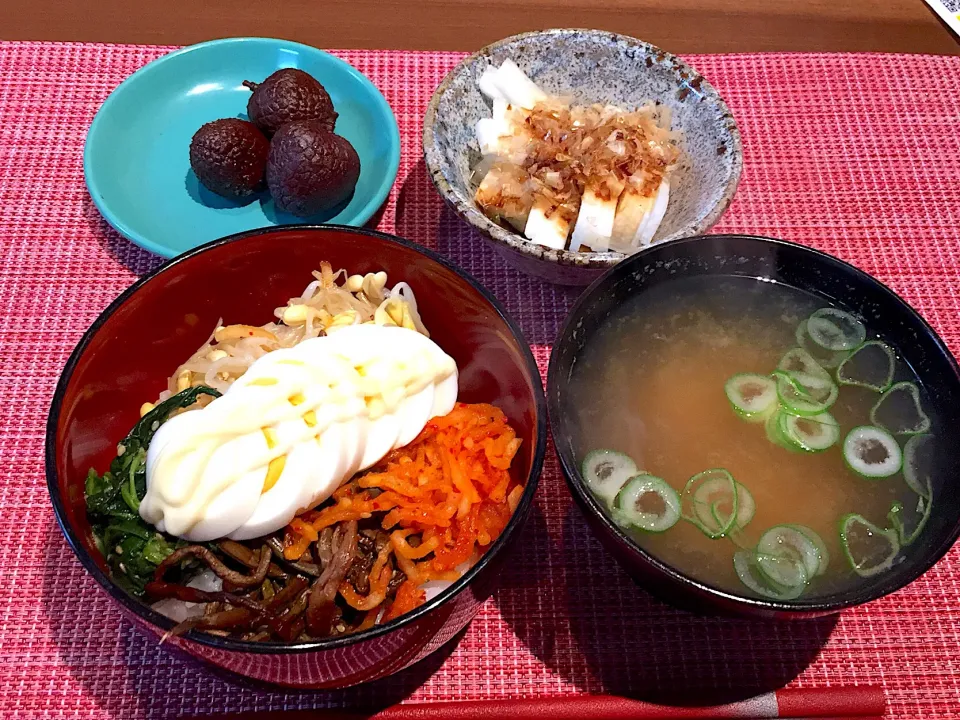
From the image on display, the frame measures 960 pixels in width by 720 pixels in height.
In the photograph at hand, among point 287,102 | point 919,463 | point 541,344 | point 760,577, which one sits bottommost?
point 541,344

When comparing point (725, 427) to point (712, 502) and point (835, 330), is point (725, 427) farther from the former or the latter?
point (835, 330)

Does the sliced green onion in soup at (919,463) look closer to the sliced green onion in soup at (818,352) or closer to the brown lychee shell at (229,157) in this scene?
the sliced green onion in soup at (818,352)

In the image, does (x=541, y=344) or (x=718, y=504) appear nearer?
(x=718, y=504)

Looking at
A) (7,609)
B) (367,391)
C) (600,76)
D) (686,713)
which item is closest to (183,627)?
(367,391)

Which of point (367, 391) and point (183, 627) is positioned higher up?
point (367, 391)

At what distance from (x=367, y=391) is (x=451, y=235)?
76 cm

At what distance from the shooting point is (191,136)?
196cm

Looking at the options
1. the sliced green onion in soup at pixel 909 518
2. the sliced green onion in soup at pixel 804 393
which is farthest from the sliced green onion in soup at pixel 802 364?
the sliced green onion in soup at pixel 909 518

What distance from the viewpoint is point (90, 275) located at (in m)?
1.74

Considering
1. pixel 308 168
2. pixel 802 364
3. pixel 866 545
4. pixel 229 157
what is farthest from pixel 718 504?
pixel 229 157

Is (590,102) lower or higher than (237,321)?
higher

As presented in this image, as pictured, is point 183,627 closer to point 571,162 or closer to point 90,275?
point 90,275

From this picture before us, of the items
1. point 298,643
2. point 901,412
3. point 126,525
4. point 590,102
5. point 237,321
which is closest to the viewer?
point 298,643

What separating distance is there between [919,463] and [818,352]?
0.26m
